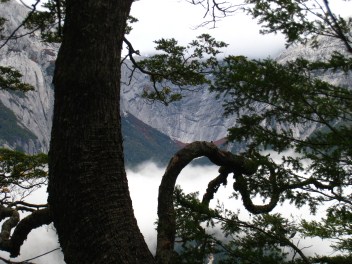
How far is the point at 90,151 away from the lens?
1.97m

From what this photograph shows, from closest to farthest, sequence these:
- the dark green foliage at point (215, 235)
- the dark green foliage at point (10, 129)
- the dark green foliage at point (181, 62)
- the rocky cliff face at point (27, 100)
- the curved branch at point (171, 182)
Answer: the curved branch at point (171, 182)
the dark green foliage at point (215, 235)
the dark green foliage at point (181, 62)
the dark green foliage at point (10, 129)
the rocky cliff face at point (27, 100)

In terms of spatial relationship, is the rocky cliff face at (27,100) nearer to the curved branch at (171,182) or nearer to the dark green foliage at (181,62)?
the dark green foliage at (181,62)

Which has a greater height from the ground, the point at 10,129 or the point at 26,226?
the point at 26,226

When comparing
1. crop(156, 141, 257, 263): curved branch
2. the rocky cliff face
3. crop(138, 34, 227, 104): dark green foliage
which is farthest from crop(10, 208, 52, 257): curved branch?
the rocky cliff face

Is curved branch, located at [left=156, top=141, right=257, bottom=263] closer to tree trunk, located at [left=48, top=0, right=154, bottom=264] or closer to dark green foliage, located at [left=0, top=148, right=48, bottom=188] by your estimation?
tree trunk, located at [left=48, top=0, right=154, bottom=264]

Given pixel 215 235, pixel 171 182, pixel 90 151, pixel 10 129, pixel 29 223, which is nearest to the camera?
pixel 90 151

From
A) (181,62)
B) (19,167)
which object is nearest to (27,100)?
(19,167)

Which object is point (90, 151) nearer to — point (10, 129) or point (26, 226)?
point (26, 226)

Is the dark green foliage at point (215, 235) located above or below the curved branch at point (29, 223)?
above

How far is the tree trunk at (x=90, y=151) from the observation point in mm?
1908

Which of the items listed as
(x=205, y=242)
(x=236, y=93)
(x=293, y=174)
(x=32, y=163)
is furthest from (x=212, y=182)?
(x=32, y=163)

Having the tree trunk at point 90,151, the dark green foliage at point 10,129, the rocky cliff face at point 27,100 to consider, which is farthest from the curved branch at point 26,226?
the rocky cliff face at point 27,100

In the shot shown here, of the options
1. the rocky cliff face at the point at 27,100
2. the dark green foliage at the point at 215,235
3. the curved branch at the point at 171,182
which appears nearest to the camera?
the curved branch at the point at 171,182

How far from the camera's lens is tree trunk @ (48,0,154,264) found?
1908 millimetres
